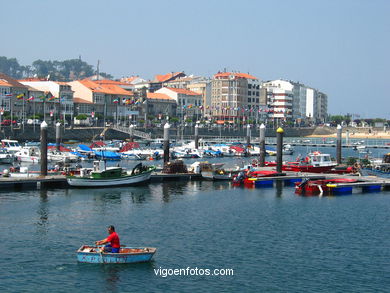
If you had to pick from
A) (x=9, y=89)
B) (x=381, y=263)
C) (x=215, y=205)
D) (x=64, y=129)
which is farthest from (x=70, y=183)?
(x=9, y=89)

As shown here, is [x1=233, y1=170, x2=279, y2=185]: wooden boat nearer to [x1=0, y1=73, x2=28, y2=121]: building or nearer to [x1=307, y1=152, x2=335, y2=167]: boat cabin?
[x1=307, y1=152, x2=335, y2=167]: boat cabin

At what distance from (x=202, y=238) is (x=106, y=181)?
74.0 ft

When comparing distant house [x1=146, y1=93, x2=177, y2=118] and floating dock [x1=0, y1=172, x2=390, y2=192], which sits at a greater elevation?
distant house [x1=146, y1=93, x2=177, y2=118]

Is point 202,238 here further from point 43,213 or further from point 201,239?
point 43,213

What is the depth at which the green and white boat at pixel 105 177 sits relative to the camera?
58219 mm

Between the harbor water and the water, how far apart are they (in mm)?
56

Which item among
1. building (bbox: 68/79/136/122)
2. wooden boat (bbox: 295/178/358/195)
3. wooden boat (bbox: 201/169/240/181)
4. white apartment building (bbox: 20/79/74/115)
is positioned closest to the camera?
wooden boat (bbox: 295/178/358/195)

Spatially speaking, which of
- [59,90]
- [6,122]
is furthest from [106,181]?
[59,90]

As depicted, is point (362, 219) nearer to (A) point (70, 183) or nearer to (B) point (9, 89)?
(A) point (70, 183)

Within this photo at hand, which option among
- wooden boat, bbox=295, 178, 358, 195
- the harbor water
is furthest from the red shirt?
wooden boat, bbox=295, 178, 358, 195

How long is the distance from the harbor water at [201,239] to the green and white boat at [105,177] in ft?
3.57

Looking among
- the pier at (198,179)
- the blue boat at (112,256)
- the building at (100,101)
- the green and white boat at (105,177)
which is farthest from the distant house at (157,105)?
the blue boat at (112,256)

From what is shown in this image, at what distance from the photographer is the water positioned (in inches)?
1180

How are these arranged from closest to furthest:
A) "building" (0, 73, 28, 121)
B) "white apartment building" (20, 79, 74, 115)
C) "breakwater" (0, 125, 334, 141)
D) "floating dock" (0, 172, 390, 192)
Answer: "floating dock" (0, 172, 390, 192) → "breakwater" (0, 125, 334, 141) → "building" (0, 73, 28, 121) → "white apartment building" (20, 79, 74, 115)
